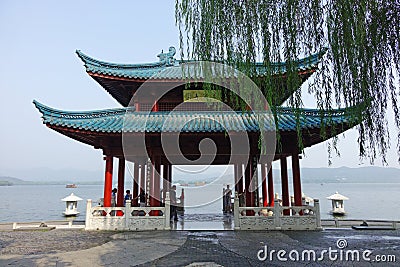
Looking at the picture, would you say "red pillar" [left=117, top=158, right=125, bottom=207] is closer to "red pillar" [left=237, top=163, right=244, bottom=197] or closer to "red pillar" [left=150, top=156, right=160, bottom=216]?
"red pillar" [left=150, top=156, right=160, bottom=216]

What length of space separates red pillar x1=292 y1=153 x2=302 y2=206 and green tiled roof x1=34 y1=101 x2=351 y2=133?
5.68 ft

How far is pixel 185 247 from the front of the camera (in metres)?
7.84

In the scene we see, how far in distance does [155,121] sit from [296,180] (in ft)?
17.7

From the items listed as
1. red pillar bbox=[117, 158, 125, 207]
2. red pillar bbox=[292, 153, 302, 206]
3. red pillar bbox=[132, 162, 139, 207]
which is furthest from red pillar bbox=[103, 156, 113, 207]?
red pillar bbox=[292, 153, 302, 206]

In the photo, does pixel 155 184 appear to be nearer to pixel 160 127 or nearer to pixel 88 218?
pixel 160 127

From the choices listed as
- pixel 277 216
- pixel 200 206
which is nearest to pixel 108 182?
pixel 277 216

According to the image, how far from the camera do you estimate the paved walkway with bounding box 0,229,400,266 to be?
6500 millimetres

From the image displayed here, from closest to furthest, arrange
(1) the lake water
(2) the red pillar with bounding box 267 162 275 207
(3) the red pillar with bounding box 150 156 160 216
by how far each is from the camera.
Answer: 1. (3) the red pillar with bounding box 150 156 160 216
2. (2) the red pillar with bounding box 267 162 275 207
3. (1) the lake water

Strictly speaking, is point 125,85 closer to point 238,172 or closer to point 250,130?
point 250,130

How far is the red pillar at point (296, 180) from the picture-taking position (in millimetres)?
11000

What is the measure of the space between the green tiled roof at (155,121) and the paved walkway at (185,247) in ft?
10.8

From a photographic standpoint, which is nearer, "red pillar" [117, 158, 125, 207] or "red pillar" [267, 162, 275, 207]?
"red pillar" [117, 158, 125, 207]

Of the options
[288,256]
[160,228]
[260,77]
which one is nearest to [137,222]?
[160,228]

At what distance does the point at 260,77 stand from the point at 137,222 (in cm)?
781
